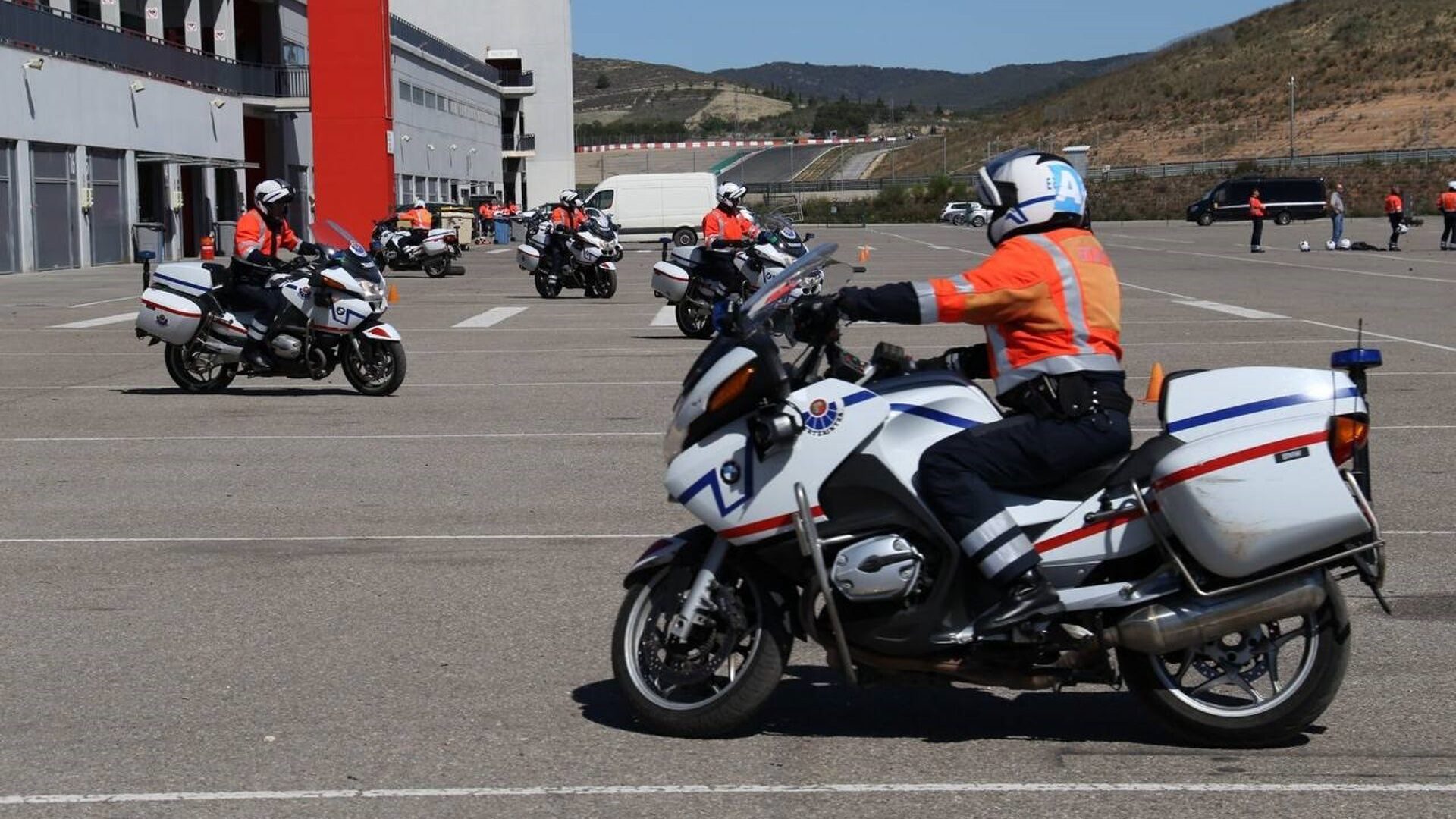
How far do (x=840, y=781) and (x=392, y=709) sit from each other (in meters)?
1.58

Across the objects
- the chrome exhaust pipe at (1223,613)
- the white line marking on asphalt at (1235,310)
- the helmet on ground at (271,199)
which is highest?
the helmet on ground at (271,199)

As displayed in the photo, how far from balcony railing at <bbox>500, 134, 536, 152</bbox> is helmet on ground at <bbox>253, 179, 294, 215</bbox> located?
99.8 meters

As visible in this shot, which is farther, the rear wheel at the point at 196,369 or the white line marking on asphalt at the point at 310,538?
the rear wheel at the point at 196,369

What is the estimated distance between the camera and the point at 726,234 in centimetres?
2309

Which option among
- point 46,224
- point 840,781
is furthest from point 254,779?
point 46,224

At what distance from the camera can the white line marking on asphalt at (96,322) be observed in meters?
24.7

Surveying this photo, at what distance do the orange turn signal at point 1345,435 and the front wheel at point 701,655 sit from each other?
5.40ft

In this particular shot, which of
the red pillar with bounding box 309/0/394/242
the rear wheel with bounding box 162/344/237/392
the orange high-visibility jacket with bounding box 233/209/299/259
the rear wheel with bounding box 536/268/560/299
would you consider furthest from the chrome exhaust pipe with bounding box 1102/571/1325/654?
the red pillar with bounding box 309/0/394/242

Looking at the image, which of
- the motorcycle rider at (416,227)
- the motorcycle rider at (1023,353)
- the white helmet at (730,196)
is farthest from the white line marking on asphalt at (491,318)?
the motorcycle rider at (1023,353)

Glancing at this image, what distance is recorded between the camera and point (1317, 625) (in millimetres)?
5453

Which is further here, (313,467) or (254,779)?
(313,467)

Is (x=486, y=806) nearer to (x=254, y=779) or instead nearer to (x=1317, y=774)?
(x=254, y=779)

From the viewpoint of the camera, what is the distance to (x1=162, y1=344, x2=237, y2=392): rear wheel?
16.0m

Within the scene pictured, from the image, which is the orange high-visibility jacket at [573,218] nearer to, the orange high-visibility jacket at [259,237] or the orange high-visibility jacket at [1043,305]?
the orange high-visibility jacket at [259,237]
